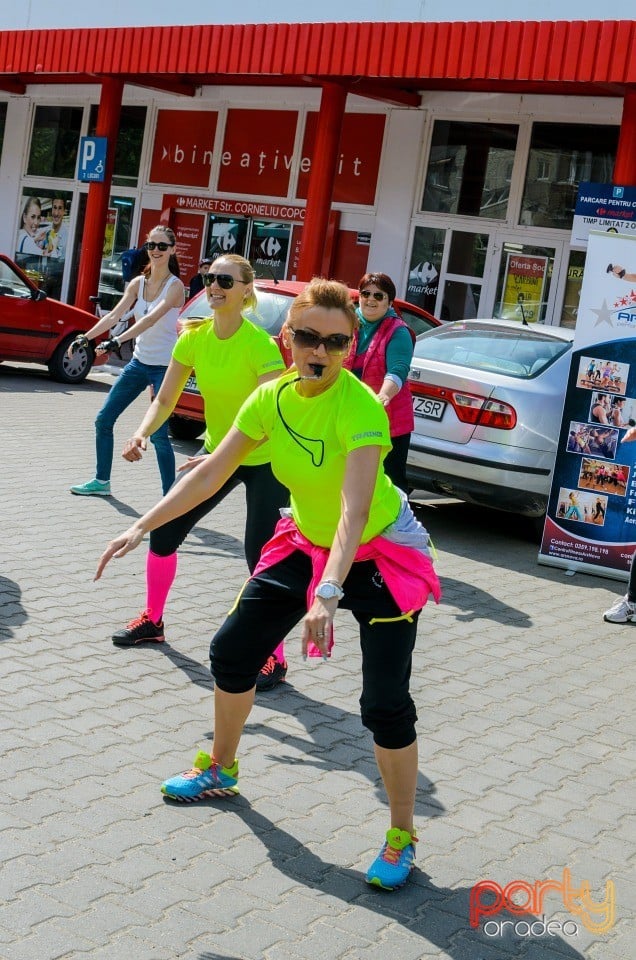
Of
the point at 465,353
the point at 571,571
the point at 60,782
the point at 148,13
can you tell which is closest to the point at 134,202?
the point at 148,13

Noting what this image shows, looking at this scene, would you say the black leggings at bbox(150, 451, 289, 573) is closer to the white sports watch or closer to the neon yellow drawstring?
the neon yellow drawstring

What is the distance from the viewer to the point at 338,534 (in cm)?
386

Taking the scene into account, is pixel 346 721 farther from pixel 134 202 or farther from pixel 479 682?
pixel 134 202

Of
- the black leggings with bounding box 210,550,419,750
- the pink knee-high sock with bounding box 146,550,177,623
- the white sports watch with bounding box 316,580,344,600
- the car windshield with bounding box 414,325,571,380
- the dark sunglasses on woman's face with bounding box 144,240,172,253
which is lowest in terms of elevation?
the pink knee-high sock with bounding box 146,550,177,623

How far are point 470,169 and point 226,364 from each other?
12421mm

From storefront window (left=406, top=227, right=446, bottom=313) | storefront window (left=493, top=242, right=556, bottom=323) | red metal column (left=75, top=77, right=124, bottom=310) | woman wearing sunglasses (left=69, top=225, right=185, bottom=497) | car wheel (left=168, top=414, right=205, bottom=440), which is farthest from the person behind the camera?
red metal column (left=75, top=77, right=124, bottom=310)

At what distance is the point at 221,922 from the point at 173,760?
1.21 meters

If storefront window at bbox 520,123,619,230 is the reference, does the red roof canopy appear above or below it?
above

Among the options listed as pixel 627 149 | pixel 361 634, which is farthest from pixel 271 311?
pixel 361 634

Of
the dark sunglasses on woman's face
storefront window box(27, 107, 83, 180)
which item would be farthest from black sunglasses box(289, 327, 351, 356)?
storefront window box(27, 107, 83, 180)

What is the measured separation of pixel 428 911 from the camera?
389 centimetres

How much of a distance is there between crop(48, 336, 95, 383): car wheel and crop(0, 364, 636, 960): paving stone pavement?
26.9 feet

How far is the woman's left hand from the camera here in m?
3.64

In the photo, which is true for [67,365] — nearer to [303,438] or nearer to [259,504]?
[259,504]
